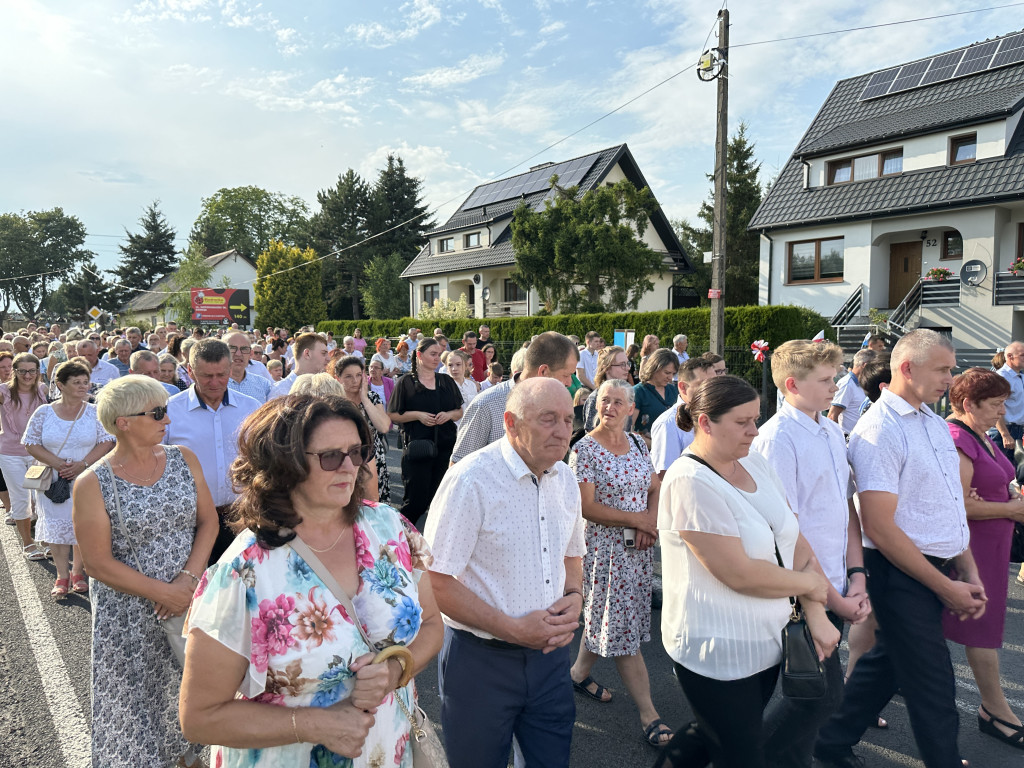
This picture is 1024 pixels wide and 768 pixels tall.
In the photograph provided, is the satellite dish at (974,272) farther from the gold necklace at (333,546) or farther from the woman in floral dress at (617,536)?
the gold necklace at (333,546)

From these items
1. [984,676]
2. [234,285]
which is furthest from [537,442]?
[234,285]

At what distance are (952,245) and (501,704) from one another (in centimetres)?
2377

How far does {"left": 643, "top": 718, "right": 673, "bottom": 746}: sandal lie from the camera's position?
344 centimetres

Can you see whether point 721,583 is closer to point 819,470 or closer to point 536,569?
point 536,569

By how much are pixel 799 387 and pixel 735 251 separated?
131ft

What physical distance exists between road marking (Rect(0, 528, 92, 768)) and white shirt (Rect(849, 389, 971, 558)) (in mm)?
4145

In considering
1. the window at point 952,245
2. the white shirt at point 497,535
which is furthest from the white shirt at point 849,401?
the window at point 952,245

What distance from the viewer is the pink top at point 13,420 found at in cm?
646

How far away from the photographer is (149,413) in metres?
3.03

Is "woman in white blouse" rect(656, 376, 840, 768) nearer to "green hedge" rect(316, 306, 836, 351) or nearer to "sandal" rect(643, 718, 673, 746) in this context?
"sandal" rect(643, 718, 673, 746)

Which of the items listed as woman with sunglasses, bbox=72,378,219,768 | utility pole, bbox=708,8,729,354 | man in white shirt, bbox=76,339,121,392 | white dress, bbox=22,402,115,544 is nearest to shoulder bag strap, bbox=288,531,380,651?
woman with sunglasses, bbox=72,378,219,768

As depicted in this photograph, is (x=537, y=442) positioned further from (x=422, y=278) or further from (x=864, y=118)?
(x=422, y=278)

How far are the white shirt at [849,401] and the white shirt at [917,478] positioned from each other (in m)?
4.05

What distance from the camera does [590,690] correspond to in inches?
157
